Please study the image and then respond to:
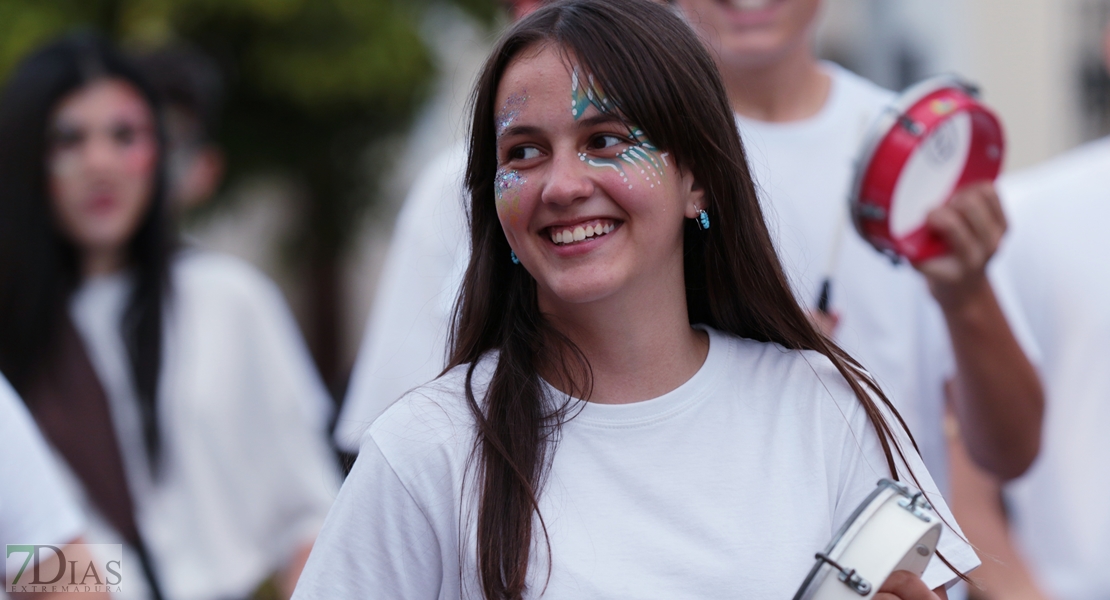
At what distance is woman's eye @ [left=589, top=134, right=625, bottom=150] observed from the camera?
1942mm

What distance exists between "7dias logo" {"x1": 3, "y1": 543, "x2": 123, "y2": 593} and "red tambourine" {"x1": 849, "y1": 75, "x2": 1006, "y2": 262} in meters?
1.66

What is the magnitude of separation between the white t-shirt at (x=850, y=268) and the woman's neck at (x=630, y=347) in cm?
73

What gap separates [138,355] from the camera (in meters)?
4.04

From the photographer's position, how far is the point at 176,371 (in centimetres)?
413

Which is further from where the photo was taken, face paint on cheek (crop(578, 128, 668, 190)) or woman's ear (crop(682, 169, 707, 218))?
woman's ear (crop(682, 169, 707, 218))

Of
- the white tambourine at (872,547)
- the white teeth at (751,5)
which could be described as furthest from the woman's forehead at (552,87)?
the white teeth at (751,5)

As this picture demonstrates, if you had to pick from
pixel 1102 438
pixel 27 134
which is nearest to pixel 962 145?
pixel 1102 438

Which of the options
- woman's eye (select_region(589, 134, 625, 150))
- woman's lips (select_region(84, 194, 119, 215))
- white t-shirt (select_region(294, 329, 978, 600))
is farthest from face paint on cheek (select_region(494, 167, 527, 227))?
woman's lips (select_region(84, 194, 119, 215))

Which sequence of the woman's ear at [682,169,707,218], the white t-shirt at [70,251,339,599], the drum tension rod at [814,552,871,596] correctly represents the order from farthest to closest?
1. the white t-shirt at [70,251,339,599]
2. the woman's ear at [682,169,707,218]
3. the drum tension rod at [814,552,871,596]

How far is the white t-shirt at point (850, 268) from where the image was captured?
279cm

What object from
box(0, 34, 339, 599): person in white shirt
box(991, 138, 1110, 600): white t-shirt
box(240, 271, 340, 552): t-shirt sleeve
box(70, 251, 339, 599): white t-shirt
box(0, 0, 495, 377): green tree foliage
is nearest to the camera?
box(991, 138, 1110, 600): white t-shirt

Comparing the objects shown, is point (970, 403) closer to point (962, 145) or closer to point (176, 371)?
point (962, 145)

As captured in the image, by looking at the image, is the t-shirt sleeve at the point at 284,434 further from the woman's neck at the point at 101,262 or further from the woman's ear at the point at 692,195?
the woman's ear at the point at 692,195

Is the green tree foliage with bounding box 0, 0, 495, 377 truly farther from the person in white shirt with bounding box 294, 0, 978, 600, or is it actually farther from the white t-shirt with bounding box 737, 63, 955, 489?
the person in white shirt with bounding box 294, 0, 978, 600
